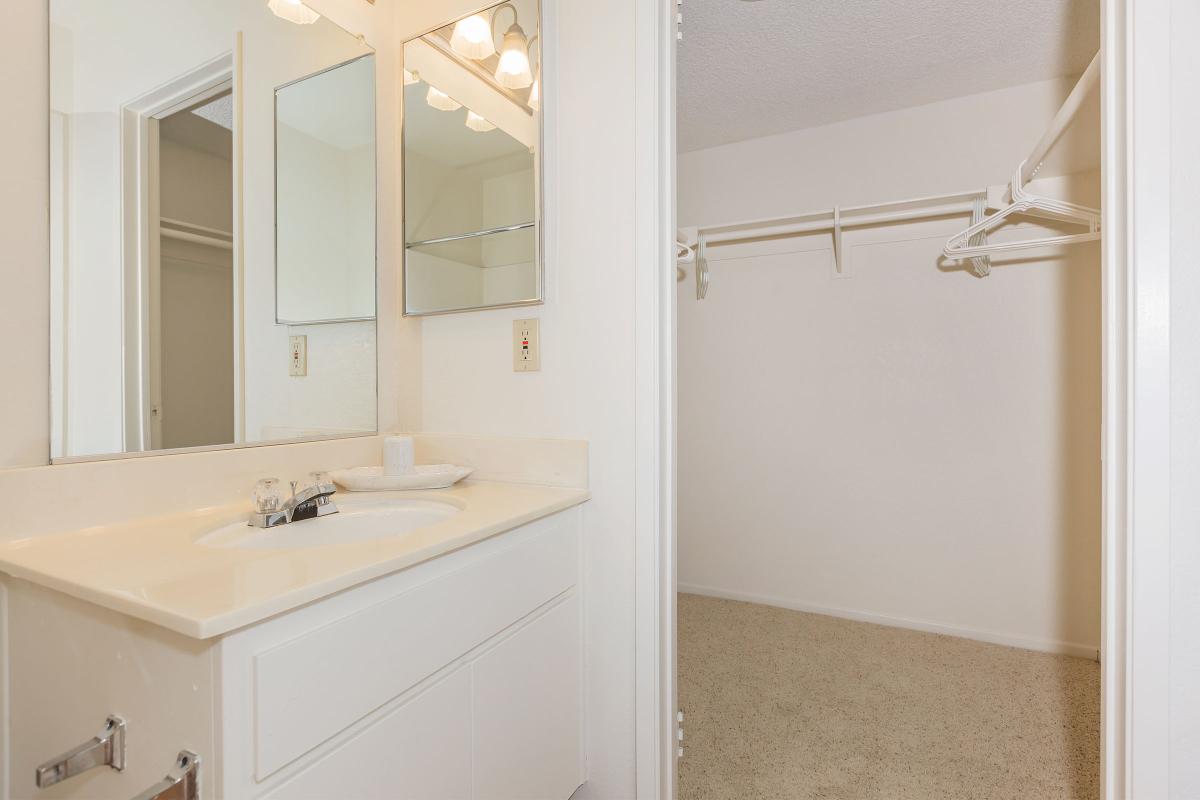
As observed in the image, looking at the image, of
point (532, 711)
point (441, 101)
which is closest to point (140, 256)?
point (441, 101)

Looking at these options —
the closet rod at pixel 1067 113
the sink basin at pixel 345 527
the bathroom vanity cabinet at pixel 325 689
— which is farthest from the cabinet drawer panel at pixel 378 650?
the closet rod at pixel 1067 113

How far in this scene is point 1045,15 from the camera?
1.86 metres

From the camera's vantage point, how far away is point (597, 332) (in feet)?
4.41

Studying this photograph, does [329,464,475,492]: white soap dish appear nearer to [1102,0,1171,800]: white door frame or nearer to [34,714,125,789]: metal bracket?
[34,714,125,789]: metal bracket

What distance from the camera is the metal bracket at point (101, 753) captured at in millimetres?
657

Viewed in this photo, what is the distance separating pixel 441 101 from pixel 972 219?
2131mm

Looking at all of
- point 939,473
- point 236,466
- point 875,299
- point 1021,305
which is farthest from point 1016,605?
point 236,466

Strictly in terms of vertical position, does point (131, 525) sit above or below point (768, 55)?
below

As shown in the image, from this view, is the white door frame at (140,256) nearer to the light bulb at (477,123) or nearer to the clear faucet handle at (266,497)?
the clear faucet handle at (266,497)

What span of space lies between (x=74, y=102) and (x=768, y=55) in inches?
82.5

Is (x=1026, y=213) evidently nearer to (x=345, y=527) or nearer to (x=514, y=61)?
(x=514, y=61)

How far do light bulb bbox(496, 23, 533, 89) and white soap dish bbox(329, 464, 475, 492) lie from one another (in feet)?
3.26

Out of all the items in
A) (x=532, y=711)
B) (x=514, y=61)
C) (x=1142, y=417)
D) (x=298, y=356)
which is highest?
(x=514, y=61)

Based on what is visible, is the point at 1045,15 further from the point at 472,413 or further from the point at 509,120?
the point at 472,413
